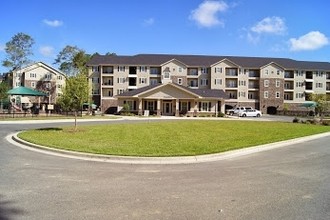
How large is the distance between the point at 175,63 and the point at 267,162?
6292 cm

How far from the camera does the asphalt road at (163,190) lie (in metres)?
6.25

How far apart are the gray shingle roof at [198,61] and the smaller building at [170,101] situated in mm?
18356

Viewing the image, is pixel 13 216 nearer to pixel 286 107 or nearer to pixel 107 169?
pixel 107 169

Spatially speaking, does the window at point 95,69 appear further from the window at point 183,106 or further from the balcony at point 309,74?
the balcony at point 309,74

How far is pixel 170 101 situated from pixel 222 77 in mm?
21657

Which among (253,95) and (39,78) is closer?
(253,95)

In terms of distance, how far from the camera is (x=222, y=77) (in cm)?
7512

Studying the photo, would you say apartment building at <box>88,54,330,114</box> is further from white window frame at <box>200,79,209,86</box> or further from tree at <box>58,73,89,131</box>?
tree at <box>58,73,89,131</box>

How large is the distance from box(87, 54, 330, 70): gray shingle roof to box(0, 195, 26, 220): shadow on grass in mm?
68064

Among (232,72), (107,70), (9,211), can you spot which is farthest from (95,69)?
(9,211)

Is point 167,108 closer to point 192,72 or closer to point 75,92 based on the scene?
point 192,72

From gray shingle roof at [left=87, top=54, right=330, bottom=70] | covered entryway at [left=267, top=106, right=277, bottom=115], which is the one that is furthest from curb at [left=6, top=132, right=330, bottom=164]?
covered entryway at [left=267, top=106, right=277, bottom=115]

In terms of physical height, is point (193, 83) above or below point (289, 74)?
below

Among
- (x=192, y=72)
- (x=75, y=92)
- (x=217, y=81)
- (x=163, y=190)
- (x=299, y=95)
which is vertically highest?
(x=192, y=72)
